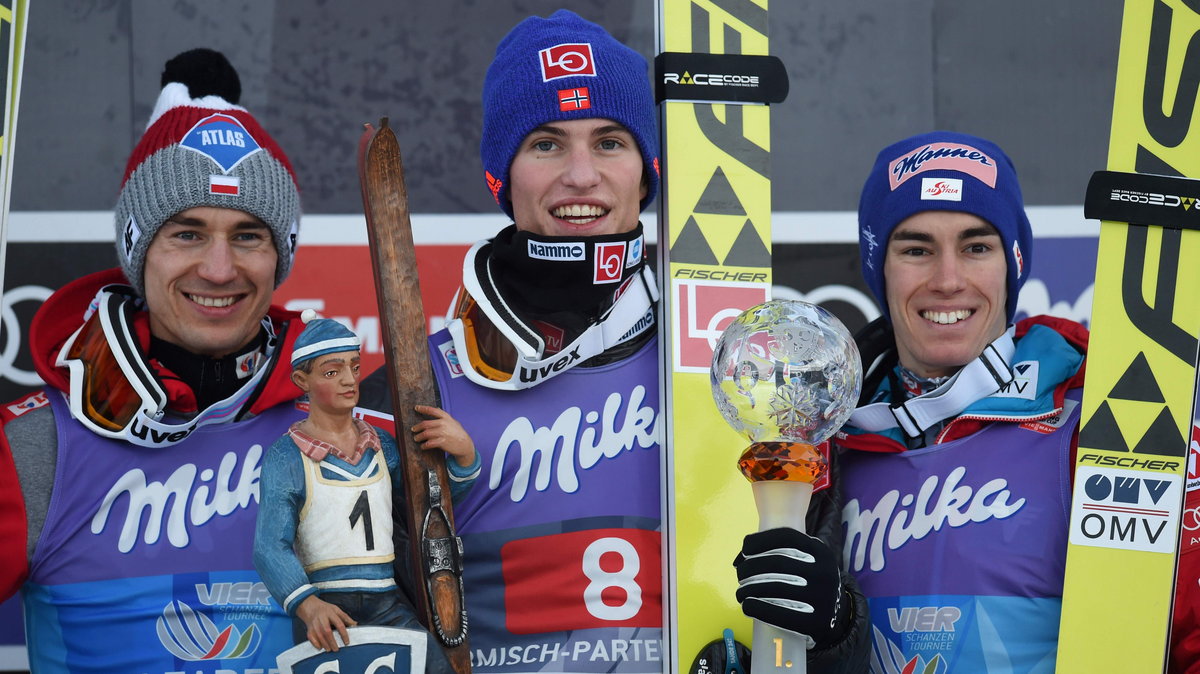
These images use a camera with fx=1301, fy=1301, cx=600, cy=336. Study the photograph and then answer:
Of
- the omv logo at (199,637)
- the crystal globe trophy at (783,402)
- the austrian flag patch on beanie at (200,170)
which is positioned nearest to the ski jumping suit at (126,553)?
the omv logo at (199,637)

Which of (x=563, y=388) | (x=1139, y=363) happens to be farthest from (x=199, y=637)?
(x=1139, y=363)

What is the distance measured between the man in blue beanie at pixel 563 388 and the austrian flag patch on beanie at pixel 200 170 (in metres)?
0.40

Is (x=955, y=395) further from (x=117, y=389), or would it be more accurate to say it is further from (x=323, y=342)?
(x=117, y=389)

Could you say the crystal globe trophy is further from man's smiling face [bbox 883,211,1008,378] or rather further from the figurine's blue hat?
man's smiling face [bbox 883,211,1008,378]

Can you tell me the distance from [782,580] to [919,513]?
0.70m

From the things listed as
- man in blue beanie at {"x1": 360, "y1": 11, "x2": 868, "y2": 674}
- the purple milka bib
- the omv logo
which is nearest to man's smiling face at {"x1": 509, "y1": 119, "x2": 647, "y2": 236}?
man in blue beanie at {"x1": 360, "y1": 11, "x2": 868, "y2": 674}

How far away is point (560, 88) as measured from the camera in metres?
2.44

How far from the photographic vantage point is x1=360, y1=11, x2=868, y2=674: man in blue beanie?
2.42 metres

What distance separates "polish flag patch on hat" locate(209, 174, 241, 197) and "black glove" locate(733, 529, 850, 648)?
1.25 meters

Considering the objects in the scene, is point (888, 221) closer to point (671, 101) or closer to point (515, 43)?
point (671, 101)

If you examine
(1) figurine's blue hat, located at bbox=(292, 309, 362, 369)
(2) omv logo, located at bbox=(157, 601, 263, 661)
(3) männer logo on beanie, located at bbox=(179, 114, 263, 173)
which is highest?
(3) männer logo on beanie, located at bbox=(179, 114, 263, 173)

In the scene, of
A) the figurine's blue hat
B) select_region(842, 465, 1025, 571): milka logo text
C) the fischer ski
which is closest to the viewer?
the figurine's blue hat

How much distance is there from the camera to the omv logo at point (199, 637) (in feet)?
7.95

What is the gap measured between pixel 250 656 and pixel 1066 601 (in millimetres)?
1471
